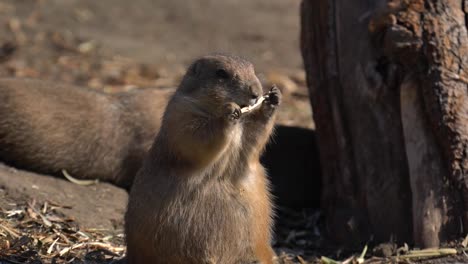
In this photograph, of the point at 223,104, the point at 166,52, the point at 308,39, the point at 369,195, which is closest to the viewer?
the point at 223,104

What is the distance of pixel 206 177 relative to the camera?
511cm

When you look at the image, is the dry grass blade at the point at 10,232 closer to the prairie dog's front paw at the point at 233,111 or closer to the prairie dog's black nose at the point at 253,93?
the prairie dog's front paw at the point at 233,111

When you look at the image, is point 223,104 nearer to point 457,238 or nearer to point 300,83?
point 457,238

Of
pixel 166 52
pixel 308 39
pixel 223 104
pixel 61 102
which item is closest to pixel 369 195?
pixel 308 39

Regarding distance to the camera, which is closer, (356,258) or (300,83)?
(356,258)

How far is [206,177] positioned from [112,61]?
21.1ft

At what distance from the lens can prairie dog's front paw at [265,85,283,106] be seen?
5062mm

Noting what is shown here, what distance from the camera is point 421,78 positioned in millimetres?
6152

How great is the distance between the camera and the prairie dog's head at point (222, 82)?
4969mm

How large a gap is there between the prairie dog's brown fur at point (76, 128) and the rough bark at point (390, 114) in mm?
1894

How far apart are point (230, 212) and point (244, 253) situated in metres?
0.27

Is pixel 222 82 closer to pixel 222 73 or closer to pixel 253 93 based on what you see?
pixel 222 73

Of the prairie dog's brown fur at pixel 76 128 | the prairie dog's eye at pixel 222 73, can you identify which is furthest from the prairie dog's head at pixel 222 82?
the prairie dog's brown fur at pixel 76 128

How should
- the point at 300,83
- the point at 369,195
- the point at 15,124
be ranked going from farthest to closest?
the point at 300,83
the point at 15,124
the point at 369,195
